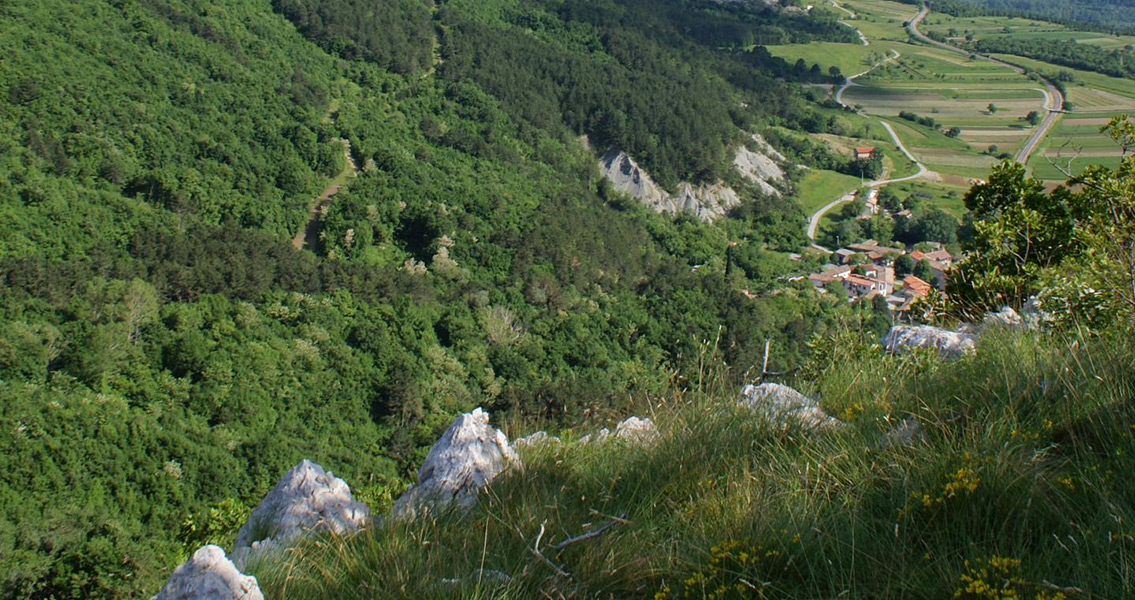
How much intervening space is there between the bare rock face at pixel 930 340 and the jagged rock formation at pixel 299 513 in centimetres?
336

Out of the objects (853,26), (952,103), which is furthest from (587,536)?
(853,26)

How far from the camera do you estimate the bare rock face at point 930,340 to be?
5398 mm

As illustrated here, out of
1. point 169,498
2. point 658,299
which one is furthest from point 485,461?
point 658,299

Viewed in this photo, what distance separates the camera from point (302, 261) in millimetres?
29688

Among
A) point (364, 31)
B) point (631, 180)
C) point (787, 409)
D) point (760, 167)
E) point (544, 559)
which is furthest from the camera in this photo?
point (760, 167)

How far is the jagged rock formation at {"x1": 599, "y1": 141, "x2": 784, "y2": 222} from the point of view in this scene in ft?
160

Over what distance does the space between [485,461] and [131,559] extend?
395 centimetres

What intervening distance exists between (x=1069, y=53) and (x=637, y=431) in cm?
9884

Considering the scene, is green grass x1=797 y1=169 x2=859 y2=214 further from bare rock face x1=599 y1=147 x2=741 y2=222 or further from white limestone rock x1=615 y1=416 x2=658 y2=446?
white limestone rock x1=615 y1=416 x2=658 y2=446

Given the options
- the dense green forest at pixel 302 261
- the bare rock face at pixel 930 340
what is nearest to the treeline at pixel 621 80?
the dense green forest at pixel 302 261

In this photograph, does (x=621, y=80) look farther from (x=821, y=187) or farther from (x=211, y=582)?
(x=211, y=582)

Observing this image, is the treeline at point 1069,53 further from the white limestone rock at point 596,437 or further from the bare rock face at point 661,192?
the white limestone rock at point 596,437

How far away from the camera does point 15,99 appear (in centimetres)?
2994

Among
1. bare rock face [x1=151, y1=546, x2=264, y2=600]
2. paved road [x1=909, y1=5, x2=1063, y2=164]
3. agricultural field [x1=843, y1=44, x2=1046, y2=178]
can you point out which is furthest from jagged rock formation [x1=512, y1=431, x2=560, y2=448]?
agricultural field [x1=843, y1=44, x2=1046, y2=178]
